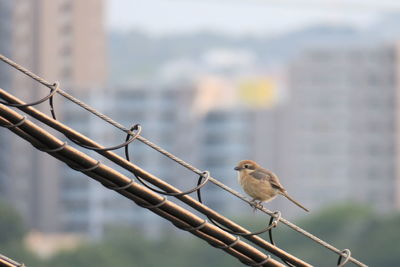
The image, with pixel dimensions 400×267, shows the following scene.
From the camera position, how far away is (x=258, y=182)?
17.8 metres

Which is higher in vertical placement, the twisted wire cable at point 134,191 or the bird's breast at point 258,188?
the bird's breast at point 258,188

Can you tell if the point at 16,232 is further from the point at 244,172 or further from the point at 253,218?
the point at 244,172

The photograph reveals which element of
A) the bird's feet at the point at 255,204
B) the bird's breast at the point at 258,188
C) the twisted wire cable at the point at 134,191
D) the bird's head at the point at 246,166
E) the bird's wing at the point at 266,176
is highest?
the bird's head at the point at 246,166

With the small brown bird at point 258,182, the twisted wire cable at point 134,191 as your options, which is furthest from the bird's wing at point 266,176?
the twisted wire cable at point 134,191

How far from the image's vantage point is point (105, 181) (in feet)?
42.6

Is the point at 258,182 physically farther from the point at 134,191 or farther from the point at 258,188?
the point at 134,191

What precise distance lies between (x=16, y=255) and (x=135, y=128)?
144 m

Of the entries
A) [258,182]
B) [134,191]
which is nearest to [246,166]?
[258,182]

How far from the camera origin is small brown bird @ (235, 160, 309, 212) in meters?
17.7

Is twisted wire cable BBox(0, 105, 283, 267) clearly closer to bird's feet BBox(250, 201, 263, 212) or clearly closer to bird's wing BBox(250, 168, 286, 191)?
bird's feet BBox(250, 201, 263, 212)

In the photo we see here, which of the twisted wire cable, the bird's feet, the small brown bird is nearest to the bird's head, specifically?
the small brown bird

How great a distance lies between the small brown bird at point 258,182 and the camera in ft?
58.2

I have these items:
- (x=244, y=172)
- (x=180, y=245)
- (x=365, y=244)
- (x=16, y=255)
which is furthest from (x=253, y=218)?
→ (x=244, y=172)

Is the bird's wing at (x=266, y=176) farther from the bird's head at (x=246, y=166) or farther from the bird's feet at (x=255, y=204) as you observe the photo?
the bird's feet at (x=255, y=204)
